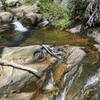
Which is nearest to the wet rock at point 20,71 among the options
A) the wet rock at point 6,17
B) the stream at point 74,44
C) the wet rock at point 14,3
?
the stream at point 74,44

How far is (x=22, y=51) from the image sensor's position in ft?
29.5

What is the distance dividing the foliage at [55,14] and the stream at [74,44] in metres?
0.59

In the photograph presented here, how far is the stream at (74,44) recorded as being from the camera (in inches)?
312

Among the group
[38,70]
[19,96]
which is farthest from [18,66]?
[19,96]

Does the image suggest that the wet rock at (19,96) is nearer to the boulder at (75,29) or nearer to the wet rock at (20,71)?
the wet rock at (20,71)

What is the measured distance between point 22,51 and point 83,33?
13.5 feet

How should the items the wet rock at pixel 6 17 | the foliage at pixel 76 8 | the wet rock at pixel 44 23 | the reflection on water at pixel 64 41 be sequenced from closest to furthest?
the reflection on water at pixel 64 41 → the foliage at pixel 76 8 → the wet rock at pixel 44 23 → the wet rock at pixel 6 17

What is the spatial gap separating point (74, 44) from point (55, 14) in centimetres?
365

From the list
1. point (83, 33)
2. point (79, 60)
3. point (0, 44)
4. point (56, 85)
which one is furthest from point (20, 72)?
point (83, 33)

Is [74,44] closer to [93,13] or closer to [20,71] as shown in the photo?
[93,13]

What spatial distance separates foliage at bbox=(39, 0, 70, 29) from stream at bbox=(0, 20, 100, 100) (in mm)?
593

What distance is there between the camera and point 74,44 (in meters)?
10.9

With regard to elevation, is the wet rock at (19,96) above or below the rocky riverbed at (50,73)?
below

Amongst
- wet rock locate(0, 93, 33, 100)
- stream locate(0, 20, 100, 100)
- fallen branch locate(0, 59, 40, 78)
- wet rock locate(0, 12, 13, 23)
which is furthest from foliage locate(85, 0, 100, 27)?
wet rock locate(0, 93, 33, 100)
